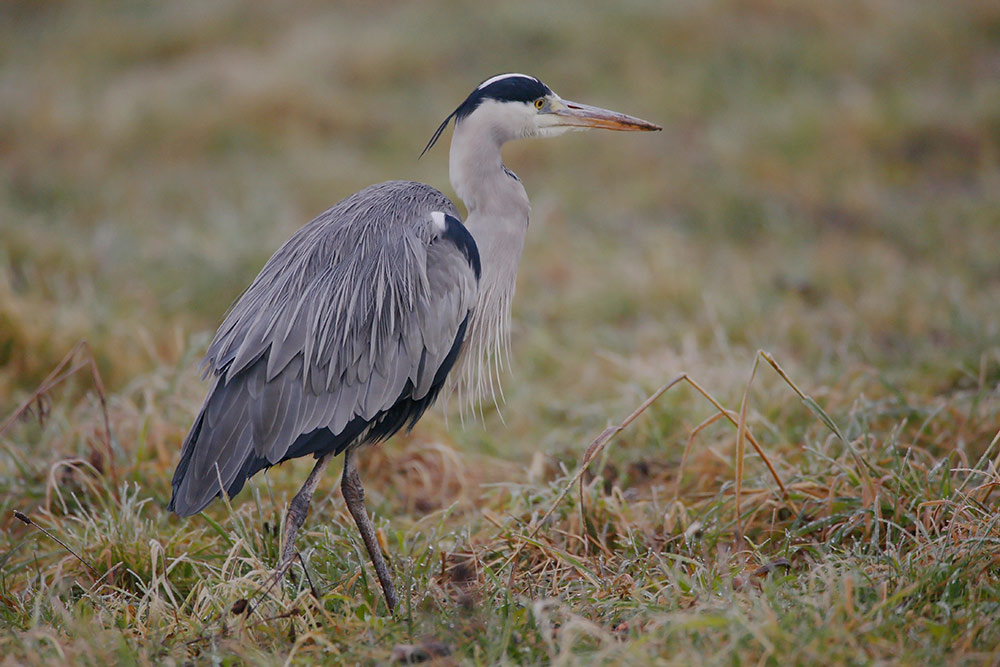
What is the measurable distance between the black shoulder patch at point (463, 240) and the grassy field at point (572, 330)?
0.83 meters

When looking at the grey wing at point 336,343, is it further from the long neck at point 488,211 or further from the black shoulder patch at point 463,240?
the long neck at point 488,211

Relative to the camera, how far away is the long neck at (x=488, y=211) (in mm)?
3297

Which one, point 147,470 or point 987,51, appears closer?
point 147,470

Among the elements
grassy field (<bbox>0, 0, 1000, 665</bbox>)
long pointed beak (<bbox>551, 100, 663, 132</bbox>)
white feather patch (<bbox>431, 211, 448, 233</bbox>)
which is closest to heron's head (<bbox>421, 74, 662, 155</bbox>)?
long pointed beak (<bbox>551, 100, 663, 132</bbox>)

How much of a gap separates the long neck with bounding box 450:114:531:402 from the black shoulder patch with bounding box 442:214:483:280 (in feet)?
0.30

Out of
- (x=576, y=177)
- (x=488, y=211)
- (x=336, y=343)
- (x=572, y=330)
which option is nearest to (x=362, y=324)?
(x=336, y=343)

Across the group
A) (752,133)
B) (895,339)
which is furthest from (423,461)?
(752,133)

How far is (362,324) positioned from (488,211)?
0.62 m

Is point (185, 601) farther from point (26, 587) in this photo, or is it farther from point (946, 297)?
point (946, 297)

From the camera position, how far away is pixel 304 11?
452 inches

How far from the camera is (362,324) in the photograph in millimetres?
3064

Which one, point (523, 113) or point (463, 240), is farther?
point (523, 113)

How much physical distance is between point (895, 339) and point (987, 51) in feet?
19.3

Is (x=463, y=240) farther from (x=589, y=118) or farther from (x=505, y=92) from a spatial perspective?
(x=589, y=118)
